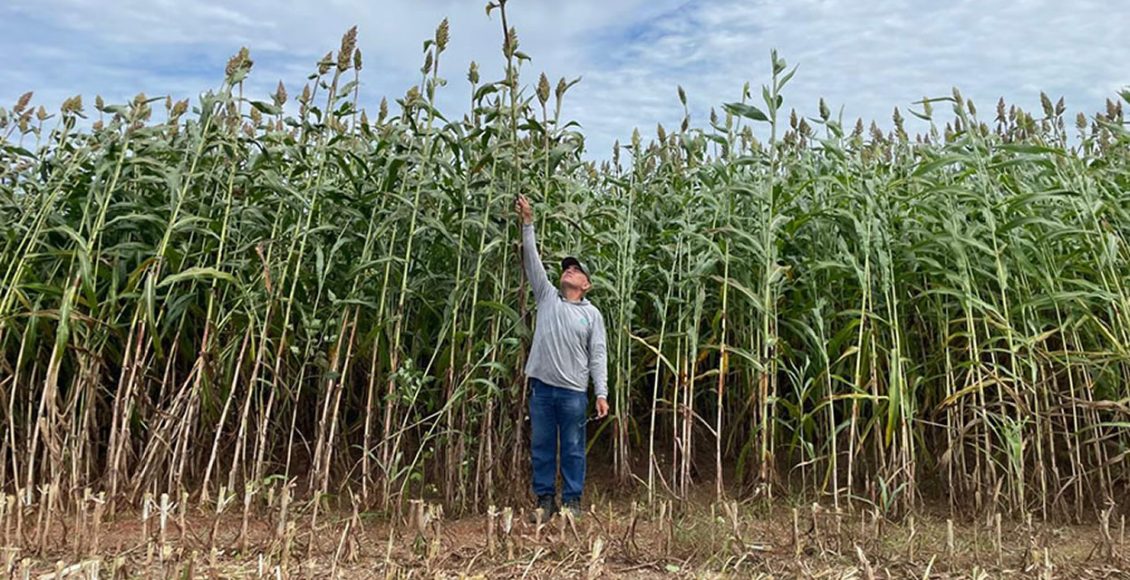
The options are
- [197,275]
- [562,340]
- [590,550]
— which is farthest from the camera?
[562,340]

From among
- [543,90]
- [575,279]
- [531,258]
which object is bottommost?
[575,279]

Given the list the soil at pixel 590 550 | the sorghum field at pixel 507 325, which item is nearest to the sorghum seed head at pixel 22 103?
the sorghum field at pixel 507 325

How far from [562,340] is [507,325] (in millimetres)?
419

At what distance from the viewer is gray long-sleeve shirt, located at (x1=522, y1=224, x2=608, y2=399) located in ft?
12.8

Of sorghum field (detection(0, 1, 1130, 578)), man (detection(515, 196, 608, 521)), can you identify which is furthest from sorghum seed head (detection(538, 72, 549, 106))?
man (detection(515, 196, 608, 521))

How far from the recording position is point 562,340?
3.89 meters

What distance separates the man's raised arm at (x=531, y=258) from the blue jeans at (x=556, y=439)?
1.49ft

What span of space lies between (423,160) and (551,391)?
1.32 metres

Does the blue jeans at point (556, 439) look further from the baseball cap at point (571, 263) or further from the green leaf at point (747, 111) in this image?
the green leaf at point (747, 111)

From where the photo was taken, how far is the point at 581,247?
4500 mm

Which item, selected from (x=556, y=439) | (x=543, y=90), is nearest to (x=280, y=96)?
(x=543, y=90)

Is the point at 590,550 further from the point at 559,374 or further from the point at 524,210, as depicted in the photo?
the point at 524,210

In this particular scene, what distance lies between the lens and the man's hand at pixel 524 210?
388 cm

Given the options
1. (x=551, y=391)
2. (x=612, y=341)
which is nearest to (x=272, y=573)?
(x=551, y=391)
